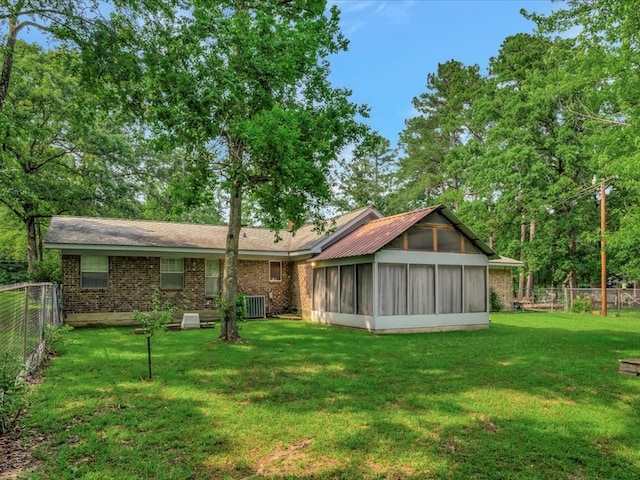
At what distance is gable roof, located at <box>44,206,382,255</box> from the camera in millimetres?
15664

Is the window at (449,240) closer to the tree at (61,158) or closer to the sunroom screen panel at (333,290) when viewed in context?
the sunroom screen panel at (333,290)

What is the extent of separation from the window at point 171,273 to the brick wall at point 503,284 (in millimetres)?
16289

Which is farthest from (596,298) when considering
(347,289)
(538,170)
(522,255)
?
(347,289)

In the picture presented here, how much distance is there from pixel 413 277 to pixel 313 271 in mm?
4789

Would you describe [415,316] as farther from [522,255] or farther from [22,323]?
[522,255]

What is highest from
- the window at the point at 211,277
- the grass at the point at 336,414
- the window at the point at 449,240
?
the window at the point at 449,240

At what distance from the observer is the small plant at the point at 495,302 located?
23719 millimetres

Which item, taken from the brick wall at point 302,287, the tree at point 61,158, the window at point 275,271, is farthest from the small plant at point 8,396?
the tree at point 61,158

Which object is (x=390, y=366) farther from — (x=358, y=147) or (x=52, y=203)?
(x=52, y=203)

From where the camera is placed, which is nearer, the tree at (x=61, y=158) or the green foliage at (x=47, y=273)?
the green foliage at (x=47, y=273)

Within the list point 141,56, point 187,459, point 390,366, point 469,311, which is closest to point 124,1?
point 141,56

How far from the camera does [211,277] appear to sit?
18.3m

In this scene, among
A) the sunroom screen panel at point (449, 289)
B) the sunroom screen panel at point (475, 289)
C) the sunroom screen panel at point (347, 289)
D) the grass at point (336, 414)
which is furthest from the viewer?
the sunroom screen panel at point (475, 289)

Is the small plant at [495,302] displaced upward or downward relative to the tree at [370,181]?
downward
